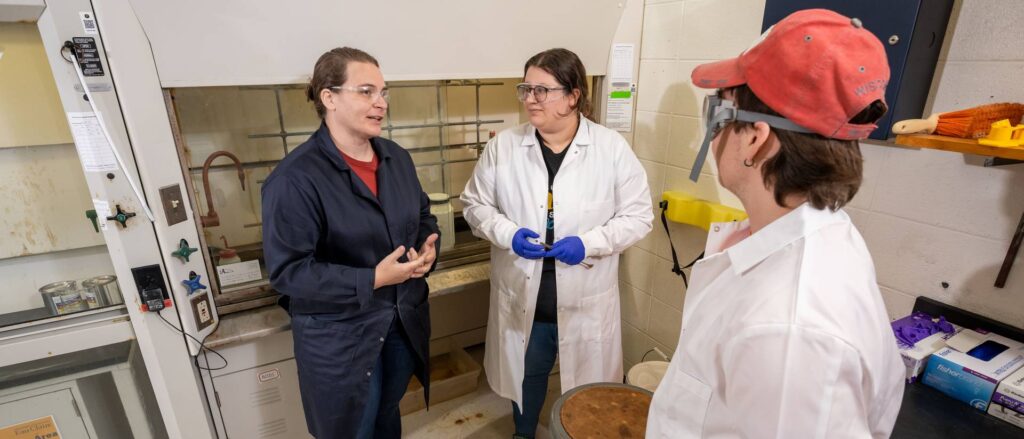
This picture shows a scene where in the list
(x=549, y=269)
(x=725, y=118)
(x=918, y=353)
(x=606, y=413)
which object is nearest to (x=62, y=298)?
(x=549, y=269)

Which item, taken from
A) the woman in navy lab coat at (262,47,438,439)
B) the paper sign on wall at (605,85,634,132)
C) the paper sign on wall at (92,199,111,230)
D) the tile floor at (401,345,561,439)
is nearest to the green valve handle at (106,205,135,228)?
the paper sign on wall at (92,199,111,230)

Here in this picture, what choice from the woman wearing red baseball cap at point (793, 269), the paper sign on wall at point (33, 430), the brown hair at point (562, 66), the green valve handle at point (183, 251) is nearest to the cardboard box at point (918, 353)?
the woman wearing red baseball cap at point (793, 269)

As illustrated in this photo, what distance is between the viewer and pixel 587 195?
1652 millimetres

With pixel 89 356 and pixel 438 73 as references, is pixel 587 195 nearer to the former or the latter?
pixel 438 73

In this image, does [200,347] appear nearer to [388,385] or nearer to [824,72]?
[388,385]

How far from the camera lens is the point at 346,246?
52.9 inches

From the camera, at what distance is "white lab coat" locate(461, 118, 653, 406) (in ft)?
5.37

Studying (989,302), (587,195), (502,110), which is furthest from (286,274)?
(989,302)

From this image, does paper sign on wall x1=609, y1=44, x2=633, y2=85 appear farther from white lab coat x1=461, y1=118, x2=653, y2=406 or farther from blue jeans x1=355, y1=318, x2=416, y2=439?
blue jeans x1=355, y1=318, x2=416, y2=439

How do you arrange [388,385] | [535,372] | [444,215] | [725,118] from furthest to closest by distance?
[444,215] < [535,372] < [388,385] < [725,118]

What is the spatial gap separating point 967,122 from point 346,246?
150 centimetres

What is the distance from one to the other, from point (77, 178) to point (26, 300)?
15.2 inches

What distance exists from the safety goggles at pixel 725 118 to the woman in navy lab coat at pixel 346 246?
886mm

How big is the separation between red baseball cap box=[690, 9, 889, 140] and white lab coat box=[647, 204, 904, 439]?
0.14m
